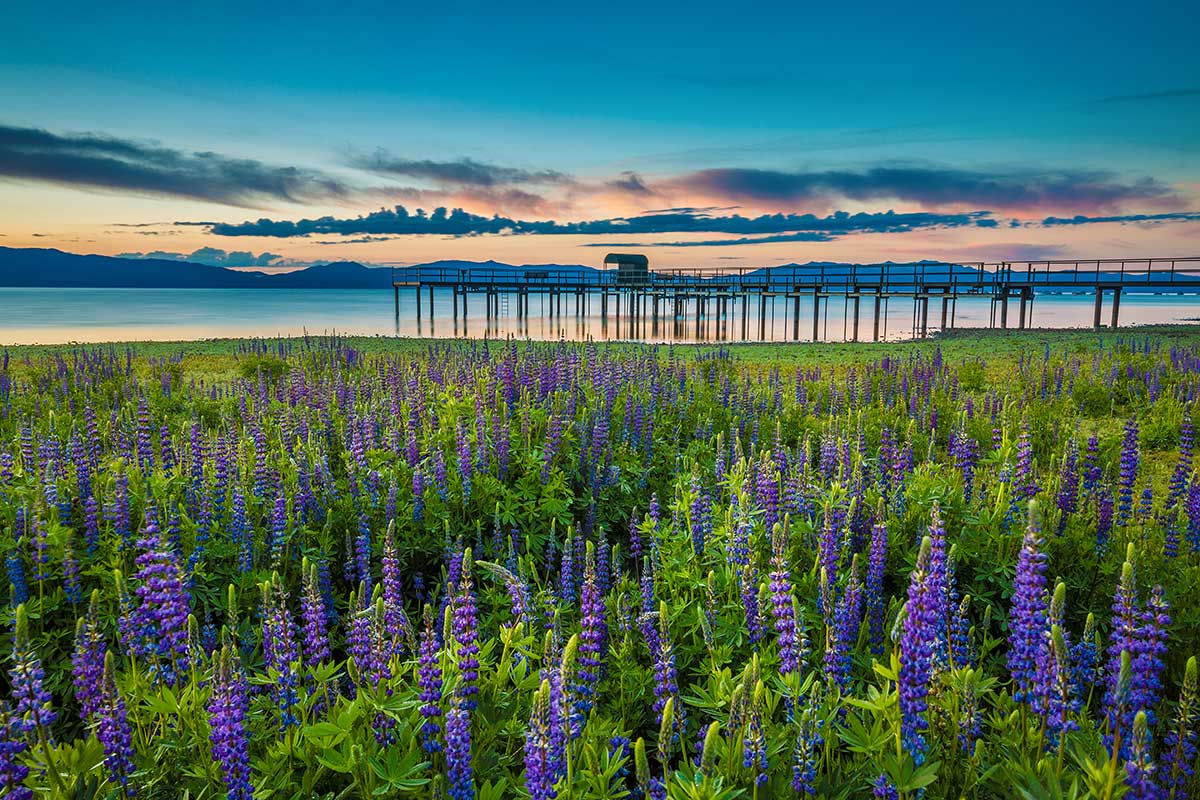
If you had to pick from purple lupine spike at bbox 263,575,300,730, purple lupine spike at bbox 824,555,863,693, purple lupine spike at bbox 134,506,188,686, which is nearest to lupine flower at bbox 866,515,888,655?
purple lupine spike at bbox 824,555,863,693

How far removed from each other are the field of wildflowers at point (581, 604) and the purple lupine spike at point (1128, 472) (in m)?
0.04

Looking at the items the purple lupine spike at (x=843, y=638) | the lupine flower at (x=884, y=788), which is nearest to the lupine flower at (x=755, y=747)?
the lupine flower at (x=884, y=788)

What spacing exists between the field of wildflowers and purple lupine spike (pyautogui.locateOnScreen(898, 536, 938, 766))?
15 millimetres

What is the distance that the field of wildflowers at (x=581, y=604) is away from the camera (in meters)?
2.95

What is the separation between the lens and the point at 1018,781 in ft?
9.84

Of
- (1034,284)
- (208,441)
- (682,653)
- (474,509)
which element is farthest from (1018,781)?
(1034,284)

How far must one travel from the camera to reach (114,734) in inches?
116

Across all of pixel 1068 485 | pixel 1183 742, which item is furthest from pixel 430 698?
pixel 1068 485

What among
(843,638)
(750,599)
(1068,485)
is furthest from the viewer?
(1068,485)

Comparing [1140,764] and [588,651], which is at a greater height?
[1140,764]

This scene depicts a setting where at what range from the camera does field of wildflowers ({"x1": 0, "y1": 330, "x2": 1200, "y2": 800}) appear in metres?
2.95

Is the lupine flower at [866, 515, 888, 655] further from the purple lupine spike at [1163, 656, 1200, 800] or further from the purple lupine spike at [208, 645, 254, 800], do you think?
the purple lupine spike at [208, 645, 254, 800]

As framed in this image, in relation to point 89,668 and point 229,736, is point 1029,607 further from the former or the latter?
point 89,668

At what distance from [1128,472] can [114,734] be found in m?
8.24
